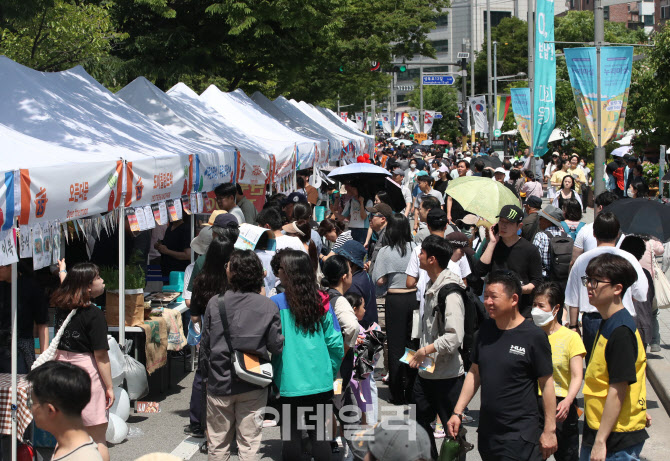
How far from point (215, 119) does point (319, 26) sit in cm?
495

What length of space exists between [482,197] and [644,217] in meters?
1.52

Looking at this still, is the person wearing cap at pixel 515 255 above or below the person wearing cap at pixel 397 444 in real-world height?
above

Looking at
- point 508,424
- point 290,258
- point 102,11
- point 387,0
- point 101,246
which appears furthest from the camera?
point 387,0

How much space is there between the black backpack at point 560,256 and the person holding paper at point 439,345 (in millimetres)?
2839

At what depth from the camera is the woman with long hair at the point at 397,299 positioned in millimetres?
7164

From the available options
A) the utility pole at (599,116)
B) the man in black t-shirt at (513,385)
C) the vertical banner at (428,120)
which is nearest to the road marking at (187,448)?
the man in black t-shirt at (513,385)

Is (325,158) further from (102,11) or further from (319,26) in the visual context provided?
(102,11)

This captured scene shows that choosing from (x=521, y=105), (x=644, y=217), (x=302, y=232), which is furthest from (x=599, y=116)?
(x=521, y=105)

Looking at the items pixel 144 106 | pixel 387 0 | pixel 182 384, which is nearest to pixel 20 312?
pixel 182 384

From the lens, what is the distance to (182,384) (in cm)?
866

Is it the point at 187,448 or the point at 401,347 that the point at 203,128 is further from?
the point at 187,448

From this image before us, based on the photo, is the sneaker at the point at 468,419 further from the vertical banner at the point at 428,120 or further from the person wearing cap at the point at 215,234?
the vertical banner at the point at 428,120

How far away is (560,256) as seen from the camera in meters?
8.29

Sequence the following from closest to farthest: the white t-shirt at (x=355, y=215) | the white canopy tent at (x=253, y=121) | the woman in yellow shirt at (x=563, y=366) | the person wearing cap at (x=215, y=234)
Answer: the woman in yellow shirt at (x=563, y=366)
the person wearing cap at (x=215, y=234)
the white t-shirt at (x=355, y=215)
the white canopy tent at (x=253, y=121)
